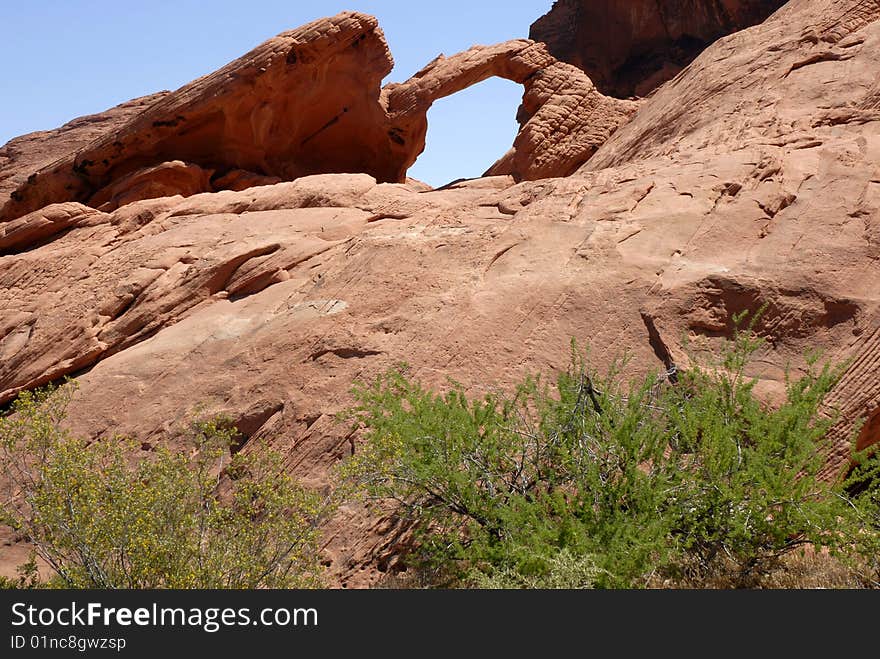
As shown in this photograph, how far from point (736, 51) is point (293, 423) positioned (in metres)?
7.91

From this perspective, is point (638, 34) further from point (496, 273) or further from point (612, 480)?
point (612, 480)

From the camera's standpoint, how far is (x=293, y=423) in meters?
8.45

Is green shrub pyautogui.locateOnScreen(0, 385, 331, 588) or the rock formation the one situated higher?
the rock formation

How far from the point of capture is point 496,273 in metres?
9.13

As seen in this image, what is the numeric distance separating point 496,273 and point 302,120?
7623 mm

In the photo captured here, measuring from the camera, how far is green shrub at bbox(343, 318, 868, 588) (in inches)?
249

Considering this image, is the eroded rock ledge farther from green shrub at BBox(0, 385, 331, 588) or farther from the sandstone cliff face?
green shrub at BBox(0, 385, 331, 588)

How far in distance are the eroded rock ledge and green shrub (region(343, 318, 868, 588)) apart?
768cm

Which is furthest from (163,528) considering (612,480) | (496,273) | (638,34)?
(638,34)

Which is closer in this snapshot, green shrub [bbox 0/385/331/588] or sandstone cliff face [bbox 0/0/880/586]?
green shrub [bbox 0/385/331/588]

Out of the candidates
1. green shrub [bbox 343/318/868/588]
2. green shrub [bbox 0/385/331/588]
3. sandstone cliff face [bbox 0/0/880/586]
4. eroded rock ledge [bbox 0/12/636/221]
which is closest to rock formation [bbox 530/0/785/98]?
eroded rock ledge [bbox 0/12/636/221]

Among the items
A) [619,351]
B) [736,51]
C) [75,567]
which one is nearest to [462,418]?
[619,351]

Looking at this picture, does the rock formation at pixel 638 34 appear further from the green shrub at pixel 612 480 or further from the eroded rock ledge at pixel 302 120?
the green shrub at pixel 612 480

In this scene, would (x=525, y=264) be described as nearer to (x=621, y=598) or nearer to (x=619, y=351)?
(x=619, y=351)
